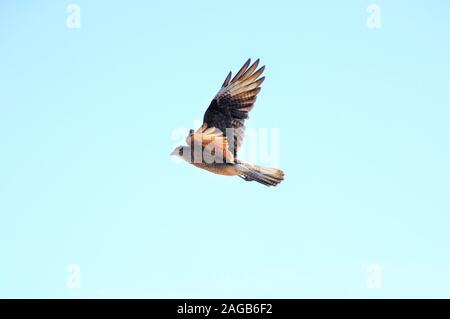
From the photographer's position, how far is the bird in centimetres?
1579

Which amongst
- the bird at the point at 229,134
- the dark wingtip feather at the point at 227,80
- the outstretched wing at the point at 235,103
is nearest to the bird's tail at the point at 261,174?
the bird at the point at 229,134

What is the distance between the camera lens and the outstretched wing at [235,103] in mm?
17094

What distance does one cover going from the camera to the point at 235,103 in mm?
17328

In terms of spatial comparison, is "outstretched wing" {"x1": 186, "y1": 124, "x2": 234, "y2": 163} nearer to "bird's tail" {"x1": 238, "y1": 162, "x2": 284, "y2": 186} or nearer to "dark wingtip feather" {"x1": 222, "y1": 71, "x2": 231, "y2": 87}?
"bird's tail" {"x1": 238, "y1": 162, "x2": 284, "y2": 186}

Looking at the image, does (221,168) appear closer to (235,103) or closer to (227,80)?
(235,103)

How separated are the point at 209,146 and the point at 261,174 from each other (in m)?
1.18

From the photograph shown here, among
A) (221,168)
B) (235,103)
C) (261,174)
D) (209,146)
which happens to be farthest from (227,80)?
(261,174)

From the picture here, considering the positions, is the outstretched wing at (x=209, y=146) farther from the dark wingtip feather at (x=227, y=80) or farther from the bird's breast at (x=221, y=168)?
the dark wingtip feather at (x=227, y=80)

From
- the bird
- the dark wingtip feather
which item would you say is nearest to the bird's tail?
the bird
